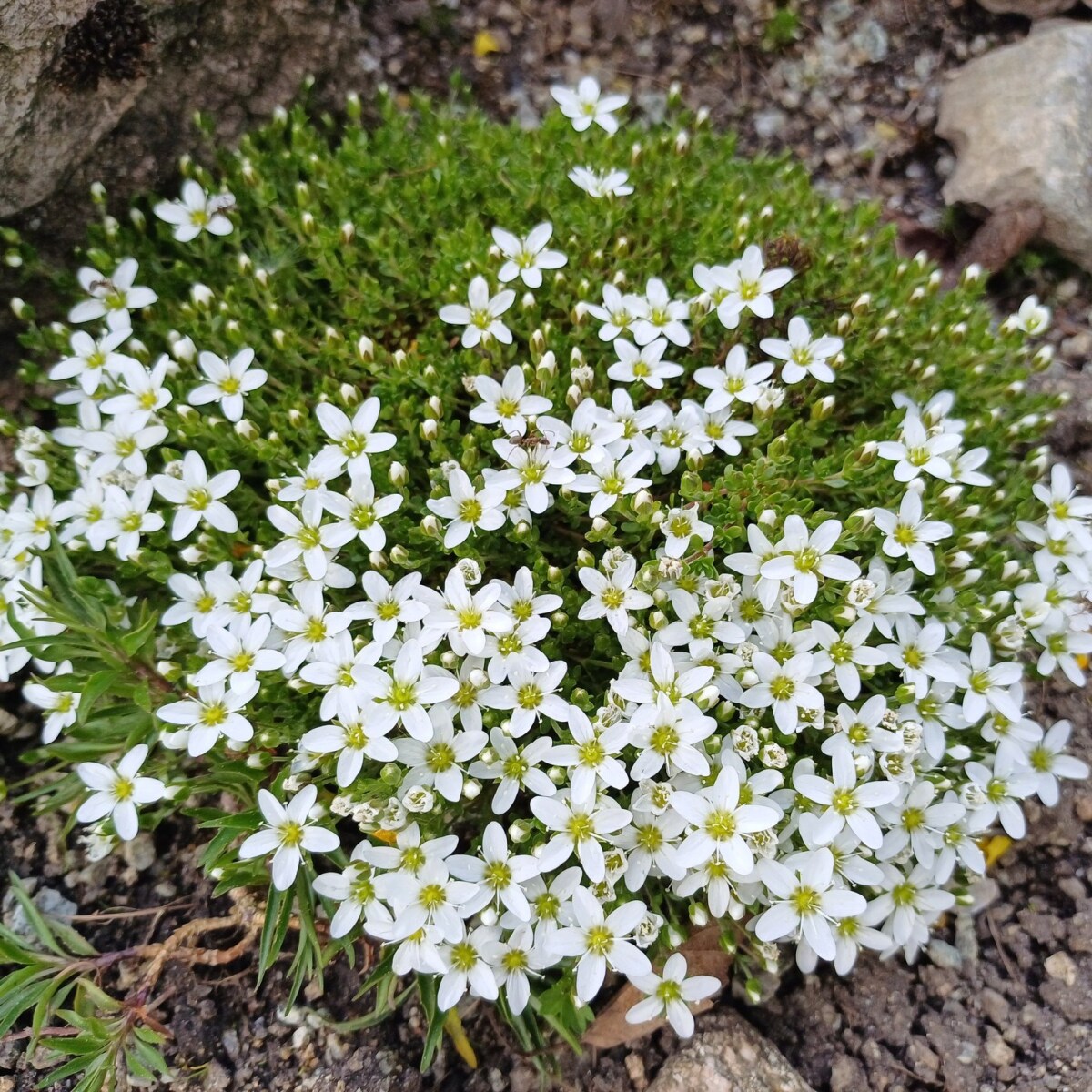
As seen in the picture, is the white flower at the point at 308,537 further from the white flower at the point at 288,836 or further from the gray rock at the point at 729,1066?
the gray rock at the point at 729,1066

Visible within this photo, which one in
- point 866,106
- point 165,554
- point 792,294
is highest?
point 866,106

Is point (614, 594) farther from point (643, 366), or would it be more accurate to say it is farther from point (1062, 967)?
point (1062, 967)

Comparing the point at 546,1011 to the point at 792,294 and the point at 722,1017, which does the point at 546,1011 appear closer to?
the point at 722,1017

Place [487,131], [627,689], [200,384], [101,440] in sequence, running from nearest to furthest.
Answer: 1. [627,689]
2. [101,440]
3. [200,384]
4. [487,131]

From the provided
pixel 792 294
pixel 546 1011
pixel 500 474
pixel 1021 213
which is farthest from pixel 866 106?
pixel 546 1011

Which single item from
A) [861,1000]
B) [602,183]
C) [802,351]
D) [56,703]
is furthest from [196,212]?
[861,1000]

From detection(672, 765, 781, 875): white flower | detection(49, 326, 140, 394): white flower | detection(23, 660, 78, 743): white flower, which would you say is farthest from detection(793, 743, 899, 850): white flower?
detection(49, 326, 140, 394): white flower

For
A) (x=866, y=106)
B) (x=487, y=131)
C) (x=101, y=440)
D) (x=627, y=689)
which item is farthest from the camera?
(x=866, y=106)
